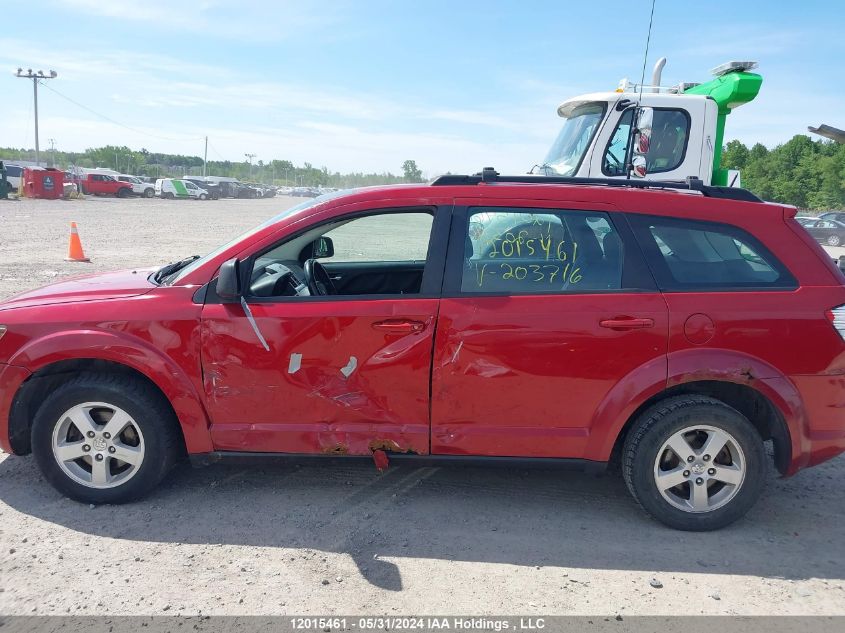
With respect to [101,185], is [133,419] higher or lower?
lower

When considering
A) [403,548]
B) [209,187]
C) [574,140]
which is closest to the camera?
[403,548]

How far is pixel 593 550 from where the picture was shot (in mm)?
3248

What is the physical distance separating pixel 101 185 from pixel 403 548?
5288cm

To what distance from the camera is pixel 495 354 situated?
10.8ft

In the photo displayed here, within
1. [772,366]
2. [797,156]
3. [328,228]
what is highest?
[797,156]

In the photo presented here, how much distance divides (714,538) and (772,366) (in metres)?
0.97

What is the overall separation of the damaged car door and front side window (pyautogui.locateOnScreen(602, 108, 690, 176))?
13.7ft

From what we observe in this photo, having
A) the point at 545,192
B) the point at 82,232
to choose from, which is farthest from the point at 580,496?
the point at 82,232

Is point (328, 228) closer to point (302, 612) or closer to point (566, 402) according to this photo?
point (566, 402)

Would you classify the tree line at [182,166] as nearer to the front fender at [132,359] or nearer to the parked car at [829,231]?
the parked car at [829,231]

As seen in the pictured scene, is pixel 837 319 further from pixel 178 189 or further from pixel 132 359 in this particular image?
pixel 178 189

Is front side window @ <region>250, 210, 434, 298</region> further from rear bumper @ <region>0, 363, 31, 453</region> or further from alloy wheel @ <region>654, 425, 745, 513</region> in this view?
alloy wheel @ <region>654, 425, 745, 513</region>

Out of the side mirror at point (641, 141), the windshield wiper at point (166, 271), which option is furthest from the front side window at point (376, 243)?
the windshield wiper at point (166, 271)

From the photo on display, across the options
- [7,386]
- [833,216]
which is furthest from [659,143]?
[833,216]
